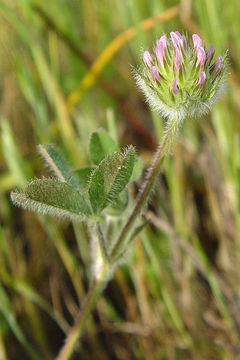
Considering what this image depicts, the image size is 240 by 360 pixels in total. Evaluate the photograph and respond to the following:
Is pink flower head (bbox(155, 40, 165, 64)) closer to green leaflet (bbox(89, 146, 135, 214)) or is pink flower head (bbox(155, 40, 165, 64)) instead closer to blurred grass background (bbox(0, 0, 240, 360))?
green leaflet (bbox(89, 146, 135, 214))

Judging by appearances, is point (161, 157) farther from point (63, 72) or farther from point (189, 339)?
point (63, 72)

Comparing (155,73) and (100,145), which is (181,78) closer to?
(155,73)

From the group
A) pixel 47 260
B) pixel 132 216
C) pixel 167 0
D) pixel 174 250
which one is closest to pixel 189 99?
pixel 132 216

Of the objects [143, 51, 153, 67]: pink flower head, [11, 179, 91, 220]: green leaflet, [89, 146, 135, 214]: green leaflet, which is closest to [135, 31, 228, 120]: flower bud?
[143, 51, 153, 67]: pink flower head

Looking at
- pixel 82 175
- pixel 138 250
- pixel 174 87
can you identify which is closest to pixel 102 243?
pixel 82 175

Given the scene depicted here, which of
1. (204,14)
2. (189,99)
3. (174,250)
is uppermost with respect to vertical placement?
(204,14)

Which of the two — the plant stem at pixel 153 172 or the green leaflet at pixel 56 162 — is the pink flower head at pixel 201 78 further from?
the green leaflet at pixel 56 162

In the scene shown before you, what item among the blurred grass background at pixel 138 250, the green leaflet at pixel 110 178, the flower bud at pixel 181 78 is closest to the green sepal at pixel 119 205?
the green leaflet at pixel 110 178
